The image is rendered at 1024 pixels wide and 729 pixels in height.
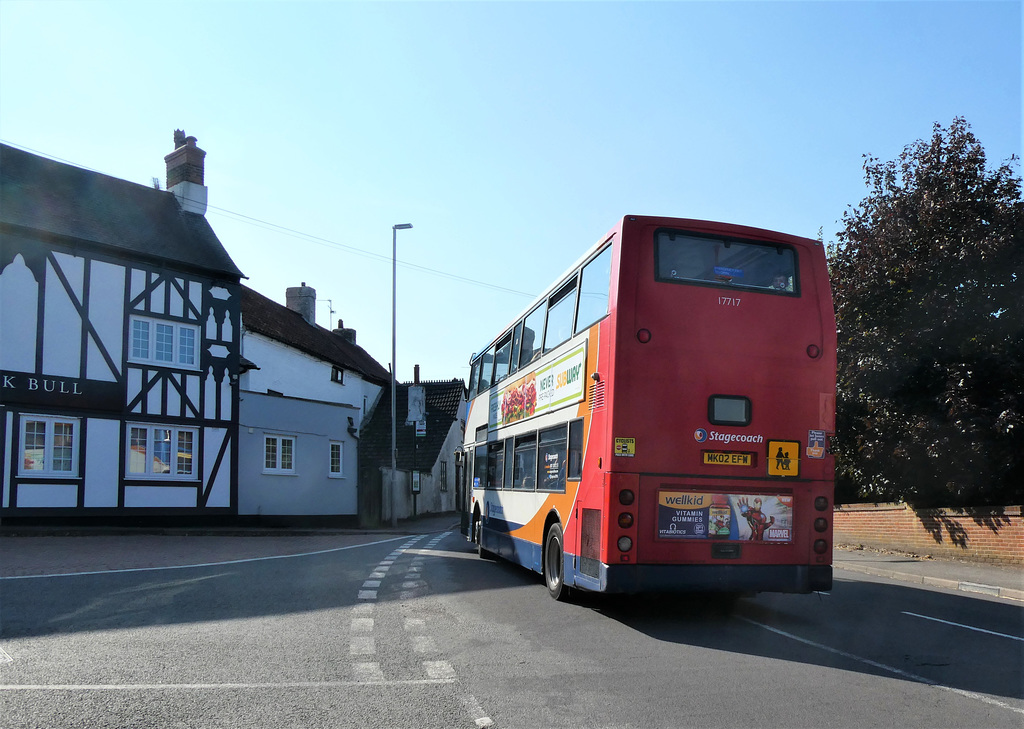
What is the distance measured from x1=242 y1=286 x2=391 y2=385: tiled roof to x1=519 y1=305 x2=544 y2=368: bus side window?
2239 cm

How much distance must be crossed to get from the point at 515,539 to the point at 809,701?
7780mm

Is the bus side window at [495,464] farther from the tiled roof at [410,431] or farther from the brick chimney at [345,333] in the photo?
the brick chimney at [345,333]

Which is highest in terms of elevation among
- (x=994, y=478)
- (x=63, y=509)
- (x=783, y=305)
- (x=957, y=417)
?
(x=783, y=305)

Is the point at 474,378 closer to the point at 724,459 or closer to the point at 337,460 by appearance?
the point at 724,459

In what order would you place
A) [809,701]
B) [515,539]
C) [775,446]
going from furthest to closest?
[515,539]
[775,446]
[809,701]

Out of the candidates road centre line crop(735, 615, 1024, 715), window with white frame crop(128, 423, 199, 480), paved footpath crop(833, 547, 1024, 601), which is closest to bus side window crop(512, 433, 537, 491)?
road centre line crop(735, 615, 1024, 715)

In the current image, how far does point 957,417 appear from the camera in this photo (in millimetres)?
15859

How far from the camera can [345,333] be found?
55969mm

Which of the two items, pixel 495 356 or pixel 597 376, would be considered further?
pixel 495 356

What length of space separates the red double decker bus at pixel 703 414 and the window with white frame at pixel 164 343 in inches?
735

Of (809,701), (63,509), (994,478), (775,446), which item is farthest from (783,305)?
(63,509)

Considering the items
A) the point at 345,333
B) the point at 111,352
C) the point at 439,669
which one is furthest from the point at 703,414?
the point at 345,333

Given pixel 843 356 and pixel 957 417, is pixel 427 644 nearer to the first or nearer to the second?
pixel 957 417

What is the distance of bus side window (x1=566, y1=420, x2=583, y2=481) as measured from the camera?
9898 millimetres
